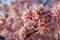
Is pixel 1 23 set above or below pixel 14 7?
below

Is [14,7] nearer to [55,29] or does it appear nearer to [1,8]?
[1,8]

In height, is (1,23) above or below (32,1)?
below

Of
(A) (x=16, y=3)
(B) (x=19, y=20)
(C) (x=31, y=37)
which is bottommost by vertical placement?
(C) (x=31, y=37)

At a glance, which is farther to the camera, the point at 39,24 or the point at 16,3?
the point at 16,3

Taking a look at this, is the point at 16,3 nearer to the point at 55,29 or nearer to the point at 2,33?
the point at 2,33

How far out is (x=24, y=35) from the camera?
1038mm

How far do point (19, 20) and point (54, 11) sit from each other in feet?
0.77

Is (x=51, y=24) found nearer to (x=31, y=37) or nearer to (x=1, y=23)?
(x=31, y=37)

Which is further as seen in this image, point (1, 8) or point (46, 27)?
point (1, 8)

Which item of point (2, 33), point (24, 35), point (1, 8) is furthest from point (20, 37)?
point (1, 8)

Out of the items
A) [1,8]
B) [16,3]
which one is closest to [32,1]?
[16,3]

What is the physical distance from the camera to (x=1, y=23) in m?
1.15

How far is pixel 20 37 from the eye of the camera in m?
1.06

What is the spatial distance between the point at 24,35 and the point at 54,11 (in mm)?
234
